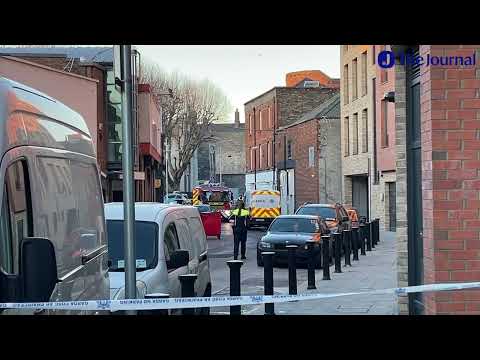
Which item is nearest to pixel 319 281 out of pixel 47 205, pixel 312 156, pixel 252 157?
pixel 312 156

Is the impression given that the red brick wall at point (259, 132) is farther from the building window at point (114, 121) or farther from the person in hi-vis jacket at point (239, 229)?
the person in hi-vis jacket at point (239, 229)

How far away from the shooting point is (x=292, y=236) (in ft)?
45.9

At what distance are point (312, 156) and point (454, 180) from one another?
169 inches

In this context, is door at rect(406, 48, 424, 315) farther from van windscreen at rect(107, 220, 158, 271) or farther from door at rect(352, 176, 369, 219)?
door at rect(352, 176, 369, 219)

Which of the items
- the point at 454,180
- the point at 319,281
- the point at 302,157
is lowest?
the point at 319,281

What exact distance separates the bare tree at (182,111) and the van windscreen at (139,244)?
4.32ft

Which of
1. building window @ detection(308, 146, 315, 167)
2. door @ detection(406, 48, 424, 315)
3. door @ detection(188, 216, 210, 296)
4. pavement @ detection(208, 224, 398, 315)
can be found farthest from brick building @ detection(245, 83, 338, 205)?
pavement @ detection(208, 224, 398, 315)

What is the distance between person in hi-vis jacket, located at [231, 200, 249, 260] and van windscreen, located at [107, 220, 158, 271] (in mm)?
4774

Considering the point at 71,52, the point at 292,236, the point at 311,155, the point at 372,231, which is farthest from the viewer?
the point at 372,231

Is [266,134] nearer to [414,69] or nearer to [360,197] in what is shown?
[414,69]

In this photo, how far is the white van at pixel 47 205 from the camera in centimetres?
359
